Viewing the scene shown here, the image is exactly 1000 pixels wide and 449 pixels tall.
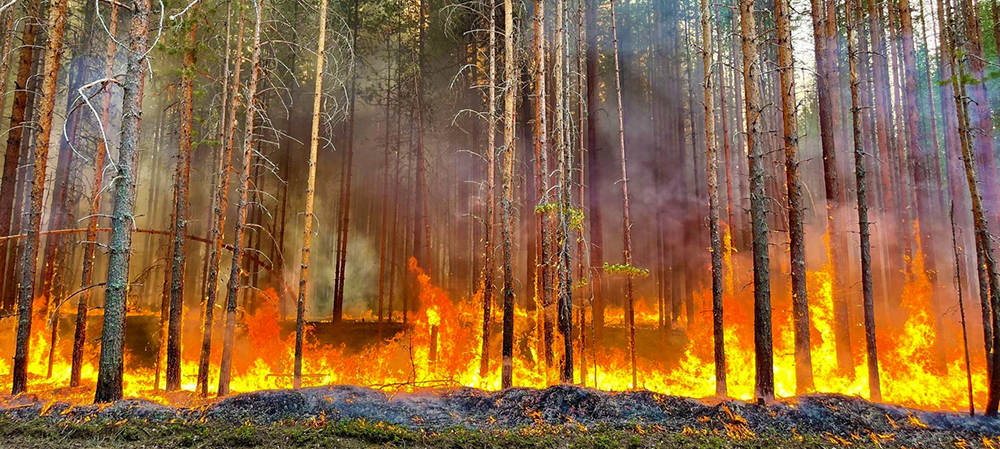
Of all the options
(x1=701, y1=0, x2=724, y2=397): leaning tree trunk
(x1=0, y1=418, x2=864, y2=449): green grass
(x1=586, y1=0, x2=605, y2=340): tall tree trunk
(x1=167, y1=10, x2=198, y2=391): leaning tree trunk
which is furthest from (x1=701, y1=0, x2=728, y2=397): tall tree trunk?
(x1=167, y1=10, x2=198, y2=391): leaning tree trunk

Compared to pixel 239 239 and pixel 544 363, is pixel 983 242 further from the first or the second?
pixel 239 239

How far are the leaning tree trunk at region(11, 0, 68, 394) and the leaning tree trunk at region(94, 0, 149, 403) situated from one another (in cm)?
369

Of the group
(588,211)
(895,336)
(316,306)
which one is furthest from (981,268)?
(316,306)

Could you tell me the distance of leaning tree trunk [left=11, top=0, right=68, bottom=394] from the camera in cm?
950

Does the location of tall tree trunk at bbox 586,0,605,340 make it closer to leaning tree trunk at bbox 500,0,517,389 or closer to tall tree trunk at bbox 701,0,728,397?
tall tree trunk at bbox 701,0,728,397

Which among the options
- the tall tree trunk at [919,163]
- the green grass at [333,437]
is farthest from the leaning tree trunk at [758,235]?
the tall tree trunk at [919,163]

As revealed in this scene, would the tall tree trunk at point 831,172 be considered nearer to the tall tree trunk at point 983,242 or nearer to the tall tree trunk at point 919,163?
the tall tree trunk at point 919,163

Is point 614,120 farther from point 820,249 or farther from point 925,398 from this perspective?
point 925,398

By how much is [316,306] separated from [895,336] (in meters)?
34.6

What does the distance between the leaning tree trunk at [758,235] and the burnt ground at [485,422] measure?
69 centimetres

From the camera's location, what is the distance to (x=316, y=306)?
115 ft

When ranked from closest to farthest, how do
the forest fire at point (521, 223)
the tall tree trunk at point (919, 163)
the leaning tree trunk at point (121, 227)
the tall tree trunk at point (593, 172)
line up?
the leaning tree trunk at point (121, 227), the forest fire at point (521, 223), the tall tree trunk at point (919, 163), the tall tree trunk at point (593, 172)

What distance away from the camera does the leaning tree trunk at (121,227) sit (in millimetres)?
7574

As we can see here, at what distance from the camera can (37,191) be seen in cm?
973
